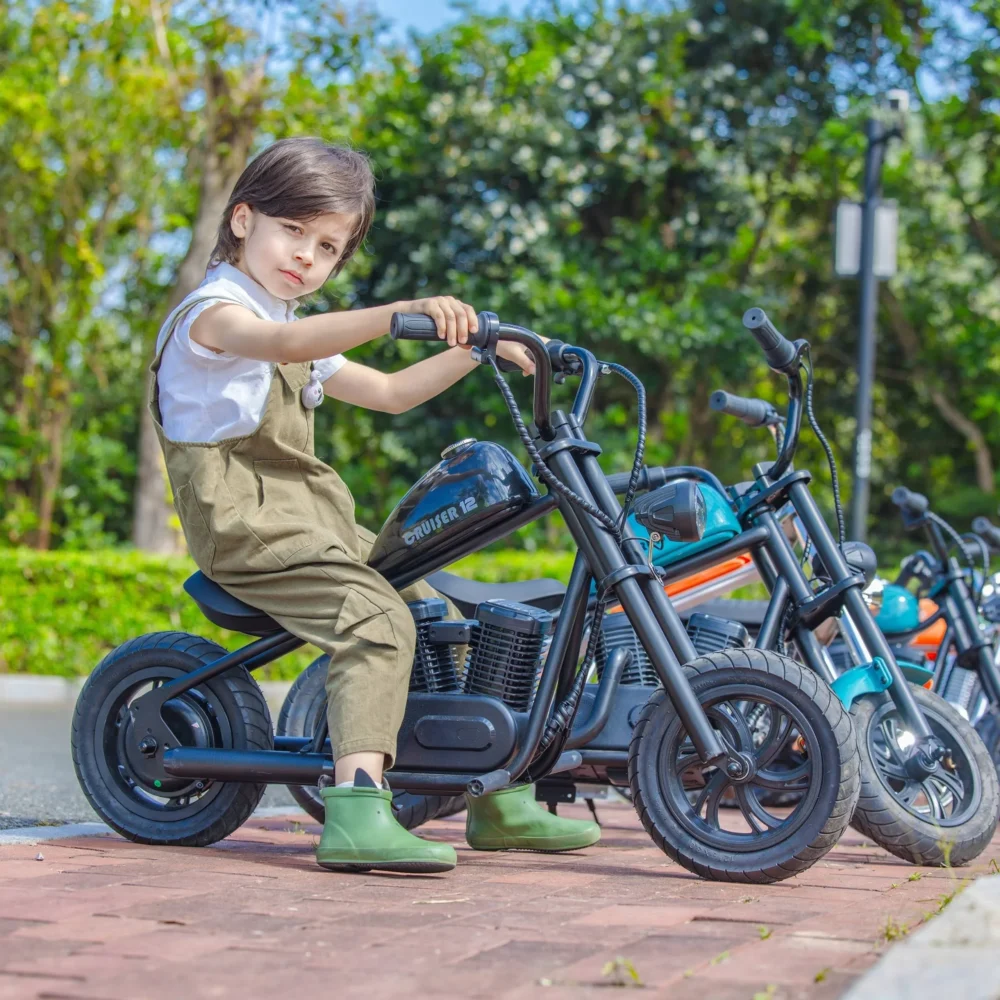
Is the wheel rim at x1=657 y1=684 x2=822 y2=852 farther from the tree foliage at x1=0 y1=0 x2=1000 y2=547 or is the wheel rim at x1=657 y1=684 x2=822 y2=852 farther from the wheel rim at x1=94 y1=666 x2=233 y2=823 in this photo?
the tree foliage at x1=0 y1=0 x2=1000 y2=547

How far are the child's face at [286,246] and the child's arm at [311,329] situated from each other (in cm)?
24

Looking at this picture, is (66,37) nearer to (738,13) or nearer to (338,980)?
(738,13)

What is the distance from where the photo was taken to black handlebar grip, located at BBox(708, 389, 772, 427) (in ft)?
12.8

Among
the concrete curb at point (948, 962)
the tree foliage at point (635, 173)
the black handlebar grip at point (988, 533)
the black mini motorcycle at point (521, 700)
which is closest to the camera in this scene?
the concrete curb at point (948, 962)

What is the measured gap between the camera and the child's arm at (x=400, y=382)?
3857 millimetres

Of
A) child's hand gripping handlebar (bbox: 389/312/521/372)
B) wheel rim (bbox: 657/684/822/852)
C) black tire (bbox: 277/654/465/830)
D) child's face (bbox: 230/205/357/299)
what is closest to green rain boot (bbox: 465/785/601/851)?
black tire (bbox: 277/654/465/830)

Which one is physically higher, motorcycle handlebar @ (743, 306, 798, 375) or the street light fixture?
the street light fixture

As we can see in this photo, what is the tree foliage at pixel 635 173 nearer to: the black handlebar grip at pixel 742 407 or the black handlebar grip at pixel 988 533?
the black handlebar grip at pixel 988 533

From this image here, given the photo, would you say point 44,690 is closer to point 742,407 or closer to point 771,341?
point 742,407

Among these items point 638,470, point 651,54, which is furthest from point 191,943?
point 651,54

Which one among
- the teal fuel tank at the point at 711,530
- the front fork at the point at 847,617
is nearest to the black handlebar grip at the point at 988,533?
the front fork at the point at 847,617

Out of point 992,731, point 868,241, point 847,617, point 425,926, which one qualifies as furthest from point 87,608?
point 425,926

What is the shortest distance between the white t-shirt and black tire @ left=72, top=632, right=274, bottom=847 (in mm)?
619

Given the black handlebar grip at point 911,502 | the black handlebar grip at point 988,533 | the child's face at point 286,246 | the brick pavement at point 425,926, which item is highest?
the child's face at point 286,246
